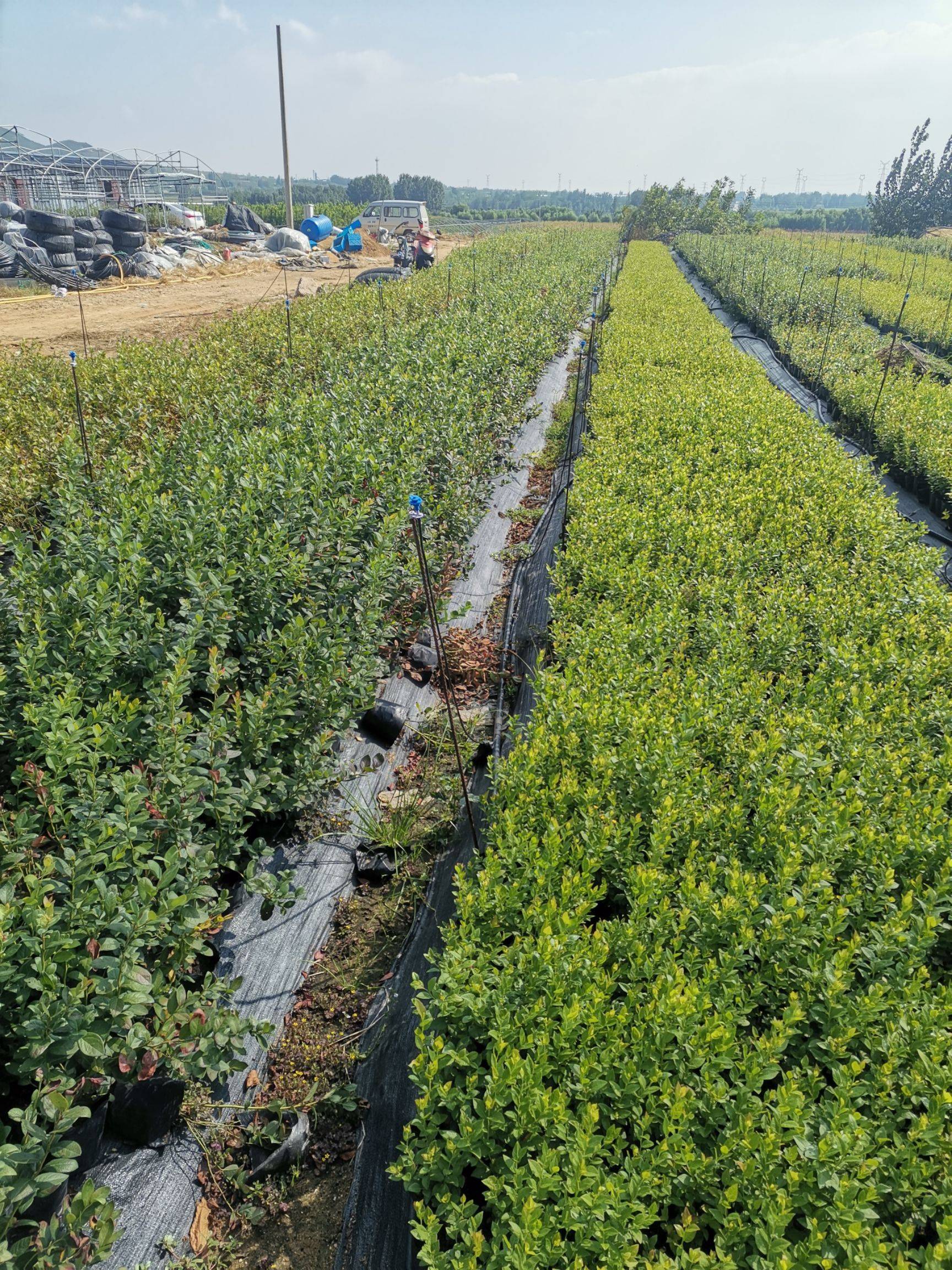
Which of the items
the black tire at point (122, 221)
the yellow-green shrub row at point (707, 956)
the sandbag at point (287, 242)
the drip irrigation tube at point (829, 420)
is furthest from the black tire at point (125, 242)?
the yellow-green shrub row at point (707, 956)

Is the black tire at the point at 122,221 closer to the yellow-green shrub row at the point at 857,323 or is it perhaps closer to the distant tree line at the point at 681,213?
the yellow-green shrub row at the point at 857,323

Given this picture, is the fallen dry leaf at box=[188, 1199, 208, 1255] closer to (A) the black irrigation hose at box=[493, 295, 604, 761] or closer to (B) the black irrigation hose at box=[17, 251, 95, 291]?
(A) the black irrigation hose at box=[493, 295, 604, 761]

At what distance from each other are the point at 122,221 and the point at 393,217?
16.3 meters

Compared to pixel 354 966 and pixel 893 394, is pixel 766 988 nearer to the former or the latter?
pixel 354 966

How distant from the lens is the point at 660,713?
352 cm

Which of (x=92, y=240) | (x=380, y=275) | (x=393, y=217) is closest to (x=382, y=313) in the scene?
(x=380, y=275)

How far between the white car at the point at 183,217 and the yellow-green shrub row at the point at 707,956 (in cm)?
3553

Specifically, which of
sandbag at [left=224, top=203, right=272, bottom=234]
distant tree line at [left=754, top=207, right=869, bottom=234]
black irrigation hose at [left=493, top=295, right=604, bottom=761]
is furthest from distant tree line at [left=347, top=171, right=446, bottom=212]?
black irrigation hose at [left=493, top=295, right=604, bottom=761]

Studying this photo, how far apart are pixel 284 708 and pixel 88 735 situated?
0.80 metres

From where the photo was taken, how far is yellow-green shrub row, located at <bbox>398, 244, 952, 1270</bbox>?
6.24ft

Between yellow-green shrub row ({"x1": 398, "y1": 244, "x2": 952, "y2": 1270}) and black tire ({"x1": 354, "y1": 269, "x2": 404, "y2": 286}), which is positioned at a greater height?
black tire ({"x1": 354, "y1": 269, "x2": 404, "y2": 286})

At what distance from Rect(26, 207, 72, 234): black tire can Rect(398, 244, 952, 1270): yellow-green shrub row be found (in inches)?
986

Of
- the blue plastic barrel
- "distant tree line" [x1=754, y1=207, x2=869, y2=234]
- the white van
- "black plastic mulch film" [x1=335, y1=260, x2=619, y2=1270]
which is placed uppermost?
"distant tree line" [x1=754, y1=207, x2=869, y2=234]

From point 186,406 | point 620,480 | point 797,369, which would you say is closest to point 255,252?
point 797,369
